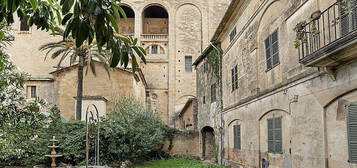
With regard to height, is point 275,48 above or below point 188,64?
below

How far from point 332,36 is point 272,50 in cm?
466

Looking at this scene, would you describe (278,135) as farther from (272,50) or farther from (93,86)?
(93,86)

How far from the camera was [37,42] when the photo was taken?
46.9 meters

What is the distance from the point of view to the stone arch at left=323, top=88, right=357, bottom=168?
8227 millimetres

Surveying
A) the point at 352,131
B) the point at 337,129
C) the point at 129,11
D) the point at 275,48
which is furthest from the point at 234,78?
the point at 129,11

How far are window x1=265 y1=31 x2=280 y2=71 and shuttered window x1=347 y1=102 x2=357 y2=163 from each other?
15.8ft

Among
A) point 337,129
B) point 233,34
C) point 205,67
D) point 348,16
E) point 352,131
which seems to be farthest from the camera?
point 205,67

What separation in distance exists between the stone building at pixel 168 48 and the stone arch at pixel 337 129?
38.0 meters

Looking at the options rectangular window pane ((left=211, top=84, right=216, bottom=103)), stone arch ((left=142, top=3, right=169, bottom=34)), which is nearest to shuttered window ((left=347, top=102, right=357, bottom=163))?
rectangular window pane ((left=211, top=84, right=216, bottom=103))

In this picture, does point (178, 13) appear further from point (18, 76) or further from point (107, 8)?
point (107, 8)

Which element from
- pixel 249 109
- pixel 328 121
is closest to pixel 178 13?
pixel 249 109

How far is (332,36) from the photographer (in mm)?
8758

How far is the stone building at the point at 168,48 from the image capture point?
46938 mm

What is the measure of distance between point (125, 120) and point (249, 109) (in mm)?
10876
